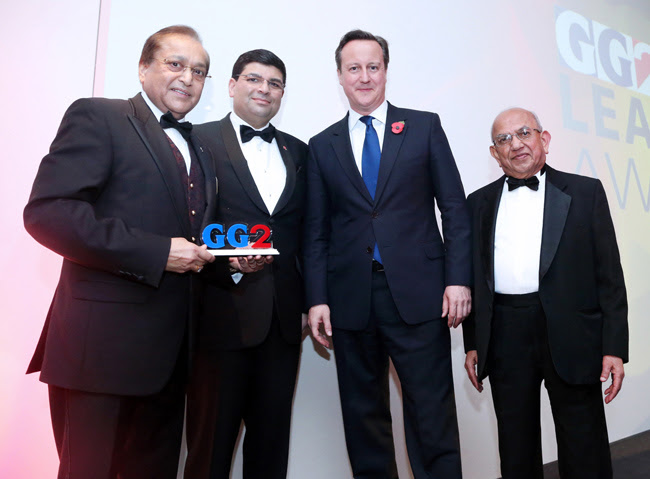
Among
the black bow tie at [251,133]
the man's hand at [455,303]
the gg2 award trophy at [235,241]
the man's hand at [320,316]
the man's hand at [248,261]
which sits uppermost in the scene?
the black bow tie at [251,133]

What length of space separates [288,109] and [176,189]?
1.39 m

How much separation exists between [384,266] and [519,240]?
2.04 ft

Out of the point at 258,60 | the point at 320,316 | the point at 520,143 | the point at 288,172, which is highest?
the point at 258,60

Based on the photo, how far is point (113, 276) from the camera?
4.72 ft

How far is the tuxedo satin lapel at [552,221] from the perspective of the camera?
2.00 meters

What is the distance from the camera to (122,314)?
1.42 metres

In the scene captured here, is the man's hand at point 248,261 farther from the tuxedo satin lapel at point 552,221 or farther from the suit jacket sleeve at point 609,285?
the suit jacket sleeve at point 609,285

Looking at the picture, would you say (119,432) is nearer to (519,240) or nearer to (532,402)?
(532,402)

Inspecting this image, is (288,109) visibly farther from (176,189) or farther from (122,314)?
(122,314)

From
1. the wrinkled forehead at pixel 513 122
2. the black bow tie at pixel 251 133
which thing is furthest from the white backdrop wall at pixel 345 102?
the wrinkled forehead at pixel 513 122

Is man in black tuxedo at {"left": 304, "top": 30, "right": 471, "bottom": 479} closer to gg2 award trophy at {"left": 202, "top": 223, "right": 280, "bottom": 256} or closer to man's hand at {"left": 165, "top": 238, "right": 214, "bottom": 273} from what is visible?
gg2 award trophy at {"left": 202, "top": 223, "right": 280, "bottom": 256}

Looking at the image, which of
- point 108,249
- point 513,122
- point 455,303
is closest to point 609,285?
point 455,303

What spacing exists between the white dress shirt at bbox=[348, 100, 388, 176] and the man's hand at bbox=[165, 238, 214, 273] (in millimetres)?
933

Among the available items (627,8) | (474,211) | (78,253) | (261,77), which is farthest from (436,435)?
(627,8)
